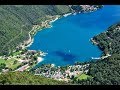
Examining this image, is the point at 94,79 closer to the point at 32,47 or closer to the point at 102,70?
the point at 102,70

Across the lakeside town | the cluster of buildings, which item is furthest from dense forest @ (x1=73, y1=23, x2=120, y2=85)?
the lakeside town

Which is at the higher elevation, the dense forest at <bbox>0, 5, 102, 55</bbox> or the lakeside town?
the dense forest at <bbox>0, 5, 102, 55</bbox>

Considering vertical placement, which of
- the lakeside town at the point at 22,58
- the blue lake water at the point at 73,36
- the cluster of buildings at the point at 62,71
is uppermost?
the blue lake water at the point at 73,36

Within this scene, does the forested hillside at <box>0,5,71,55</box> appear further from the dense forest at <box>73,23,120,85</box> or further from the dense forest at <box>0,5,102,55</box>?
the dense forest at <box>73,23,120,85</box>

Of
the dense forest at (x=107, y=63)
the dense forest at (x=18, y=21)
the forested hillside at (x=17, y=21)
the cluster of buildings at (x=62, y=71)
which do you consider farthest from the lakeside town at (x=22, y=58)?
the dense forest at (x=107, y=63)

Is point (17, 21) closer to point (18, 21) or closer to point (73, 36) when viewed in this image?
point (18, 21)

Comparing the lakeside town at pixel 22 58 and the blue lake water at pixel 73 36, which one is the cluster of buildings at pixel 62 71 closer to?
the blue lake water at pixel 73 36

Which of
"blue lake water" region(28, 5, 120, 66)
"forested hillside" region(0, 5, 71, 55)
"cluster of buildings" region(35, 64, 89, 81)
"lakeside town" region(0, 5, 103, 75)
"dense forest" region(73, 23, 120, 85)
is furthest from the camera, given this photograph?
"forested hillside" region(0, 5, 71, 55)
